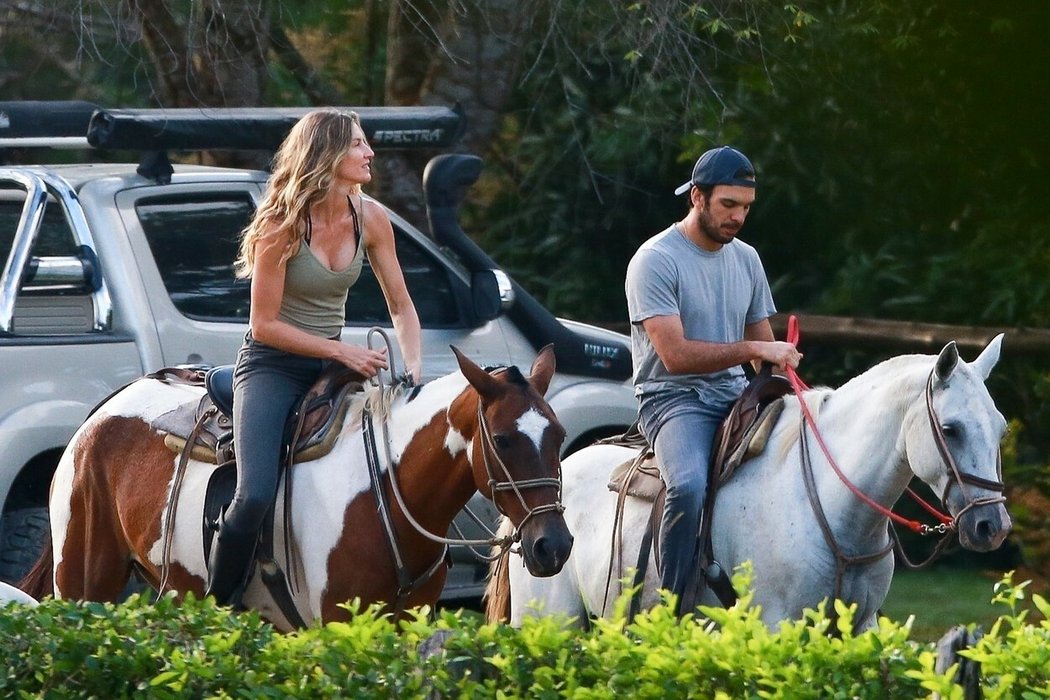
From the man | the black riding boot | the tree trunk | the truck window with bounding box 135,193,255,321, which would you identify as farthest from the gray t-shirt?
the tree trunk

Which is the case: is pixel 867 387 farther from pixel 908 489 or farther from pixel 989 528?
pixel 989 528

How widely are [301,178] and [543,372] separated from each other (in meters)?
1.04

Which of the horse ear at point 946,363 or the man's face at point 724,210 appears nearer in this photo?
the horse ear at point 946,363

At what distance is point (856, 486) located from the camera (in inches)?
227

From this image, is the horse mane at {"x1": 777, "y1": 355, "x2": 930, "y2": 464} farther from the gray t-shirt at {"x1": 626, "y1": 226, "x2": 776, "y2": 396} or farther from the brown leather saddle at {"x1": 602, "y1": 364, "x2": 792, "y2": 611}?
the gray t-shirt at {"x1": 626, "y1": 226, "x2": 776, "y2": 396}

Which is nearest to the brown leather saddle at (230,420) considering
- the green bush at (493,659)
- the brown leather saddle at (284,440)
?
the brown leather saddle at (284,440)

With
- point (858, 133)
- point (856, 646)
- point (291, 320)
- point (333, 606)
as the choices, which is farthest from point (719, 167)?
Result: point (858, 133)

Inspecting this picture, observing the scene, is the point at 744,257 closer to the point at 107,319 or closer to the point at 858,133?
the point at 107,319

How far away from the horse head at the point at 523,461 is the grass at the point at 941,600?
4649 mm

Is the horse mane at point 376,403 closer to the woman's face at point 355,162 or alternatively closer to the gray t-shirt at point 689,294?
the woman's face at point 355,162

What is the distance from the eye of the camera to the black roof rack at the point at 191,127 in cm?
800

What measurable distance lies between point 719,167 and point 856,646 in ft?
7.96

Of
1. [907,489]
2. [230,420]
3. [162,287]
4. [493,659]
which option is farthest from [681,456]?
[162,287]

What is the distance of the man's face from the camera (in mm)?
6039
